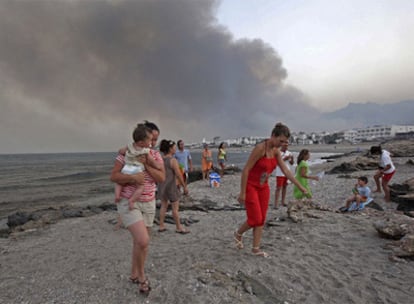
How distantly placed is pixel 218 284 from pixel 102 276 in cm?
159

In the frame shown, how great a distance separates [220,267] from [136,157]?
77.9 inches

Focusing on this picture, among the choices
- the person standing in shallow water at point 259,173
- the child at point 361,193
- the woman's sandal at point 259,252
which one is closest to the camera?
the person standing in shallow water at point 259,173

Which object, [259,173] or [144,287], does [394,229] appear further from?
[144,287]

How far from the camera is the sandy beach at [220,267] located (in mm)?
2912

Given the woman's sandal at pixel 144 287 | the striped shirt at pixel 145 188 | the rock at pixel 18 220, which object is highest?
the striped shirt at pixel 145 188

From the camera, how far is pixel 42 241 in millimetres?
5582

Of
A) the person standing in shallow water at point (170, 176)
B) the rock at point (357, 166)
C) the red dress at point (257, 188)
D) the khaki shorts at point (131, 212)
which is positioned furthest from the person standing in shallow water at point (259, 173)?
the rock at point (357, 166)

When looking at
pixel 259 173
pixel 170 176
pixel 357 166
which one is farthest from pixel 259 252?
pixel 357 166

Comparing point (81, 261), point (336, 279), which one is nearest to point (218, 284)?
point (336, 279)

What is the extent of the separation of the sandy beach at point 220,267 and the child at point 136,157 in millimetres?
1214

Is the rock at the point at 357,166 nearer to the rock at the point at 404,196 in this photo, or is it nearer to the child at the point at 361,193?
the rock at the point at 404,196

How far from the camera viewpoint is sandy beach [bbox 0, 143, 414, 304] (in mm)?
2912

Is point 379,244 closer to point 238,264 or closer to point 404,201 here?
point 238,264

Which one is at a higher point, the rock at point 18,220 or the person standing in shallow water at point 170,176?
the person standing in shallow water at point 170,176
